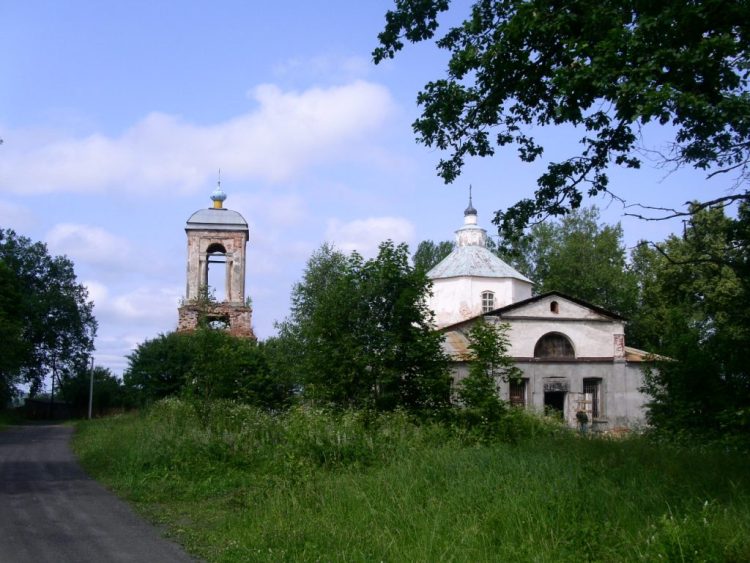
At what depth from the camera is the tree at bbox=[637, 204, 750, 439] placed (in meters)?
10.2

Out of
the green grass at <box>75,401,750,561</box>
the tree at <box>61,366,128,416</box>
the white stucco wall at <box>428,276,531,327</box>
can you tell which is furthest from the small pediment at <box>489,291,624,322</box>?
the tree at <box>61,366,128,416</box>

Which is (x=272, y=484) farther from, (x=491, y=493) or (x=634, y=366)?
(x=634, y=366)

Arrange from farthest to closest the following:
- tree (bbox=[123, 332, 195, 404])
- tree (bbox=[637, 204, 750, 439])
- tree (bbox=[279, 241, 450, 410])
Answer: tree (bbox=[123, 332, 195, 404]) → tree (bbox=[279, 241, 450, 410]) → tree (bbox=[637, 204, 750, 439])

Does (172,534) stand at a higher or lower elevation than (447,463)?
lower

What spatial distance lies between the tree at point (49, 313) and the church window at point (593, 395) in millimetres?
46100

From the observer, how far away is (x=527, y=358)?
32.9 meters

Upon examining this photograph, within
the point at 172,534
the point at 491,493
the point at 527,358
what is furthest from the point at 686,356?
the point at 527,358

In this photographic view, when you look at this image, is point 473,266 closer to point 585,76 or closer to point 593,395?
point 593,395

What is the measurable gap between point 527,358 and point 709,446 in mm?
20493

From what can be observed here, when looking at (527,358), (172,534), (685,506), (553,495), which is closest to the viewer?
(685,506)

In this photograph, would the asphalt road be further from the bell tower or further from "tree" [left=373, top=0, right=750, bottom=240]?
the bell tower

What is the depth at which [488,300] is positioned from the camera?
128 ft

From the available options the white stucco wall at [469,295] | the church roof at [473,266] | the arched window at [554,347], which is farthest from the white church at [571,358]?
the church roof at [473,266]

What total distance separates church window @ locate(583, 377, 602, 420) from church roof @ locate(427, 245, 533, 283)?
Result: 7.73 meters
